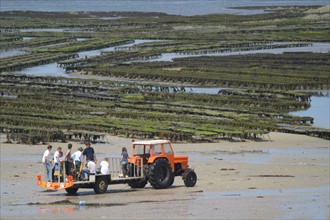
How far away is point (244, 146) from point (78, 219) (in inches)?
850

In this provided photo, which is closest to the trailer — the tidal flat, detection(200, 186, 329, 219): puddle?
detection(200, 186, 329, 219): puddle

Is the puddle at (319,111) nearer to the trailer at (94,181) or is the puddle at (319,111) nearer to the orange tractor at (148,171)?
the orange tractor at (148,171)

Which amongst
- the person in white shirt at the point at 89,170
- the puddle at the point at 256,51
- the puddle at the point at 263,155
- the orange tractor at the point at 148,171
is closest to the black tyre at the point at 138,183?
the orange tractor at the point at 148,171

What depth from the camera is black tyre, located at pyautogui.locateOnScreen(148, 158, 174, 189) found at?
3291 centimetres

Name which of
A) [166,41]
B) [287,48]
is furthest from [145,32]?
[287,48]

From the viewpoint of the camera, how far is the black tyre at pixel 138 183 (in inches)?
1313

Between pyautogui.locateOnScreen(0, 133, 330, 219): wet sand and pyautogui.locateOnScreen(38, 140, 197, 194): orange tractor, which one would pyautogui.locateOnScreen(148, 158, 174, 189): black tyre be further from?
pyautogui.locateOnScreen(0, 133, 330, 219): wet sand

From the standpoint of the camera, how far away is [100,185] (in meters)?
32.1

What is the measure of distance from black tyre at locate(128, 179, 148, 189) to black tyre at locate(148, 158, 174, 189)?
0.46 m

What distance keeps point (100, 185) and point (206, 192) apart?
3513mm

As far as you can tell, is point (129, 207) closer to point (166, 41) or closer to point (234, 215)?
point (234, 215)

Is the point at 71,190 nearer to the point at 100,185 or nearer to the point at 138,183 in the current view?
the point at 100,185

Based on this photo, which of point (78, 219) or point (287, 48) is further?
point (287, 48)

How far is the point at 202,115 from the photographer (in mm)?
59094
